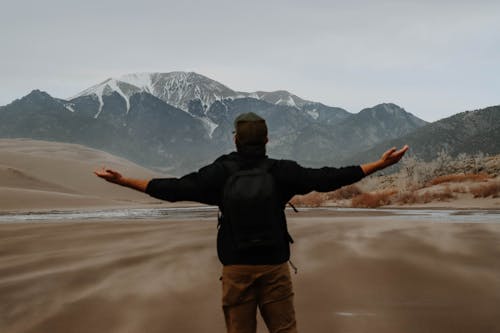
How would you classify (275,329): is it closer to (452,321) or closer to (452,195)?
(452,321)

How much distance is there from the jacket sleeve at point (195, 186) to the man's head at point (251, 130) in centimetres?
28

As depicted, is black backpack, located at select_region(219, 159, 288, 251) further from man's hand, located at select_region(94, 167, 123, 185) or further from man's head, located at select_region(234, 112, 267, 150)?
man's hand, located at select_region(94, 167, 123, 185)

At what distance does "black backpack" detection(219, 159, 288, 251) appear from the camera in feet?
12.8

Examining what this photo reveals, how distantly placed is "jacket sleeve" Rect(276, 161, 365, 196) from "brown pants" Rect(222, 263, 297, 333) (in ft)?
2.00

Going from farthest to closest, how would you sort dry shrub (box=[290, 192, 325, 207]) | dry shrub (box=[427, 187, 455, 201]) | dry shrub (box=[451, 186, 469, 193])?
dry shrub (box=[290, 192, 325, 207]) < dry shrub (box=[451, 186, 469, 193]) < dry shrub (box=[427, 187, 455, 201])

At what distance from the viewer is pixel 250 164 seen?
4078 mm

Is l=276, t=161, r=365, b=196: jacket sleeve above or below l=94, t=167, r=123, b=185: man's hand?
below

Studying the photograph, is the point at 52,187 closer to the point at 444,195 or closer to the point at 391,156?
the point at 444,195

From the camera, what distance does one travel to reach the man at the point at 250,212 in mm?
3939

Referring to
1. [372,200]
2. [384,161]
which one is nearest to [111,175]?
[384,161]

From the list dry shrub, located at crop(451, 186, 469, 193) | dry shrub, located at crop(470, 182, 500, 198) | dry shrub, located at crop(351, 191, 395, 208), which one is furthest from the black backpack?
dry shrub, located at crop(351, 191, 395, 208)

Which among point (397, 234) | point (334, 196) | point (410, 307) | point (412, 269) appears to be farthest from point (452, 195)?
point (410, 307)

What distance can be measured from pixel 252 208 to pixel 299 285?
3518 mm

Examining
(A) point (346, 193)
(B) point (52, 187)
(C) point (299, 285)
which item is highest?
(B) point (52, 187)
